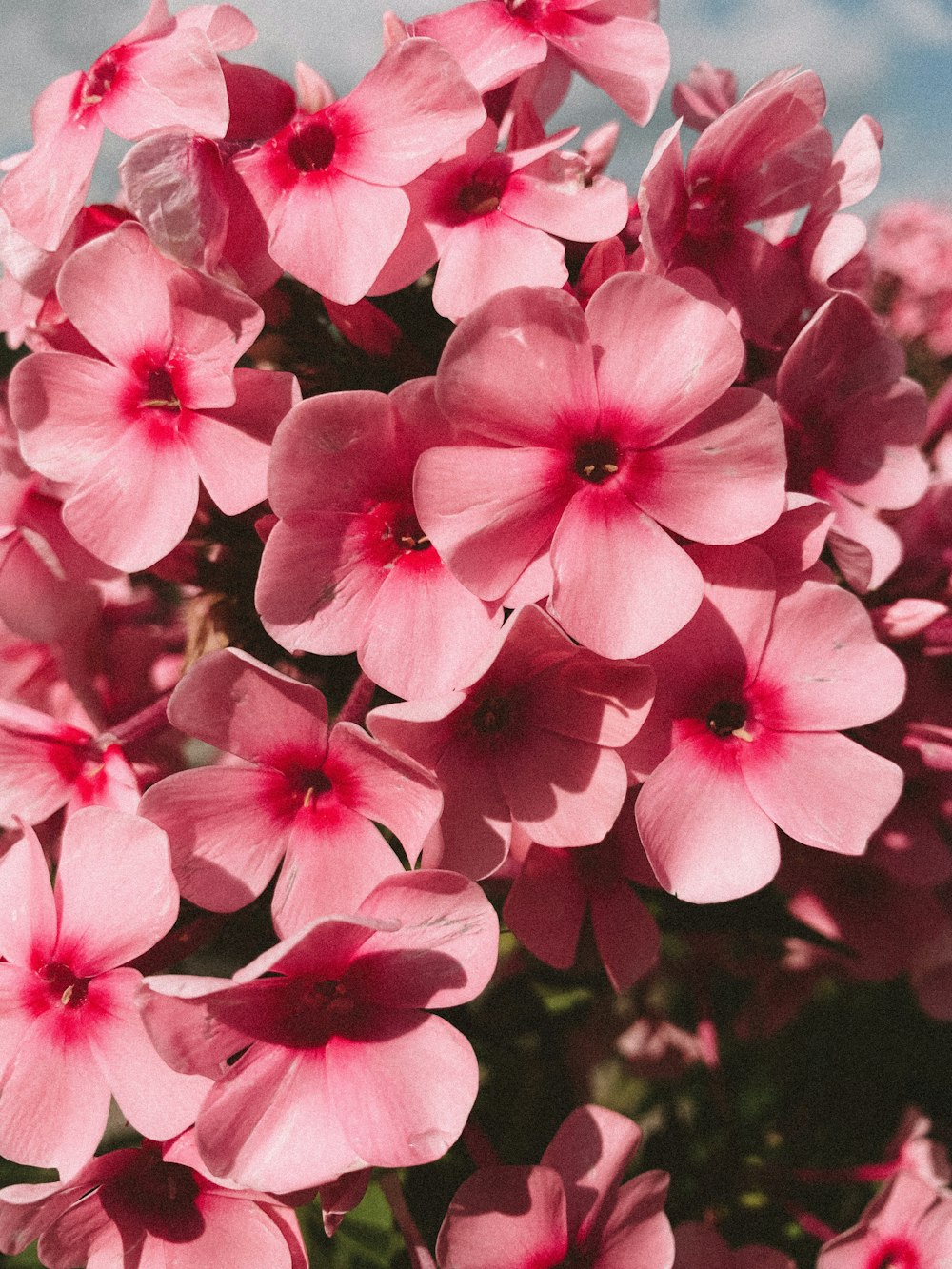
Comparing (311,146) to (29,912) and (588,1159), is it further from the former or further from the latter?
(588,1159)

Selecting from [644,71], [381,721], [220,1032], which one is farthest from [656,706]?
[644,71]

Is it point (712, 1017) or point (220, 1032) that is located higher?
point (220, 1032)

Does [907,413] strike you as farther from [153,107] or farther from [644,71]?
[153,107]

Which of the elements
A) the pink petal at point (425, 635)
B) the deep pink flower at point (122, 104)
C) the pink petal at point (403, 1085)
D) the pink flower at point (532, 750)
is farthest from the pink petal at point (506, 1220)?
the deep pink flower at point (122, 104)

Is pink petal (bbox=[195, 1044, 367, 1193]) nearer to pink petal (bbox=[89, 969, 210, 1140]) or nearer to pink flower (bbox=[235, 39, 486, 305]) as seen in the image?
pink petal (bbox=[89, 969, 210, 1140])

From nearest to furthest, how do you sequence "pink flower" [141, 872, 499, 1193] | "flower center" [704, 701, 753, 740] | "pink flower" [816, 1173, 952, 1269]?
"pink flower" [141, 872, 499, 1193] → "flower center" [704, 701, 753, 740] → "pink flower" [816, 1173, 952, 1269]

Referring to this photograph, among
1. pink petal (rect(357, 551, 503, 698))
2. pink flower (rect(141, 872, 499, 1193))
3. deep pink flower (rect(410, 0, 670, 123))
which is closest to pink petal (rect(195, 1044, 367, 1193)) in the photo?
pink flower (rect(141, 872, 499, 1193))

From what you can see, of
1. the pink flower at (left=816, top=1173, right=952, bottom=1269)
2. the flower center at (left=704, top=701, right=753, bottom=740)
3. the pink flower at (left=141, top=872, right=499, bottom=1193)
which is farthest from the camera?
the pink flower at (left=816, top=1173, right=952, bottom=1269)
